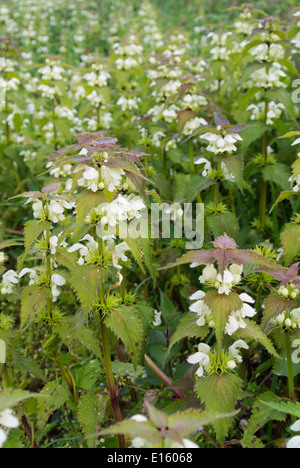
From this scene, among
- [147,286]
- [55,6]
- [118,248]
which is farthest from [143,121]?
[55,6]

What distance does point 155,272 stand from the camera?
186 cm

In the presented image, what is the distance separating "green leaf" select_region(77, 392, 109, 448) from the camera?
5.49 ft

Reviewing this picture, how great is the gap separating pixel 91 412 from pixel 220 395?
1.68ft

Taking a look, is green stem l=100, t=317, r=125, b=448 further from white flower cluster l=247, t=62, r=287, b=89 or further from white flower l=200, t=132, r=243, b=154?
white flower cluster l=247, t=62, r=287, b=89

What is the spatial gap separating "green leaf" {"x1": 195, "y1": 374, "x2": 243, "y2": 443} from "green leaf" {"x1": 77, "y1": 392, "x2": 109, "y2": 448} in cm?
42

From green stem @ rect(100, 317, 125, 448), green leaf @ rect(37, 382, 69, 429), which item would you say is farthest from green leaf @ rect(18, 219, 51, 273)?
green leaf @ rect(37, 382, 69, 429)

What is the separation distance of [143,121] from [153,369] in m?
1.52

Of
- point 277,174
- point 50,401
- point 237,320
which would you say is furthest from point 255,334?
point 277,174

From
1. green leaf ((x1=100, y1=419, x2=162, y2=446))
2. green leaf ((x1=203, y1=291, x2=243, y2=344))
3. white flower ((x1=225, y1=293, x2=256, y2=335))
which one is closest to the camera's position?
green leaf ((x1=100, y1=419, x2=162, y2=446))

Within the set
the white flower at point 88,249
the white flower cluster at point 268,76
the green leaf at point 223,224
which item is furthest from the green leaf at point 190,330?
the white flower cluster at point 268,76

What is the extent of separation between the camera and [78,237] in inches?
62.1

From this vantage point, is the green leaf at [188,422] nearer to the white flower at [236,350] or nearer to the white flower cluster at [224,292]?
the white flower cluster at [224,292]

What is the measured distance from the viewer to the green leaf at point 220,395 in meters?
1.44
